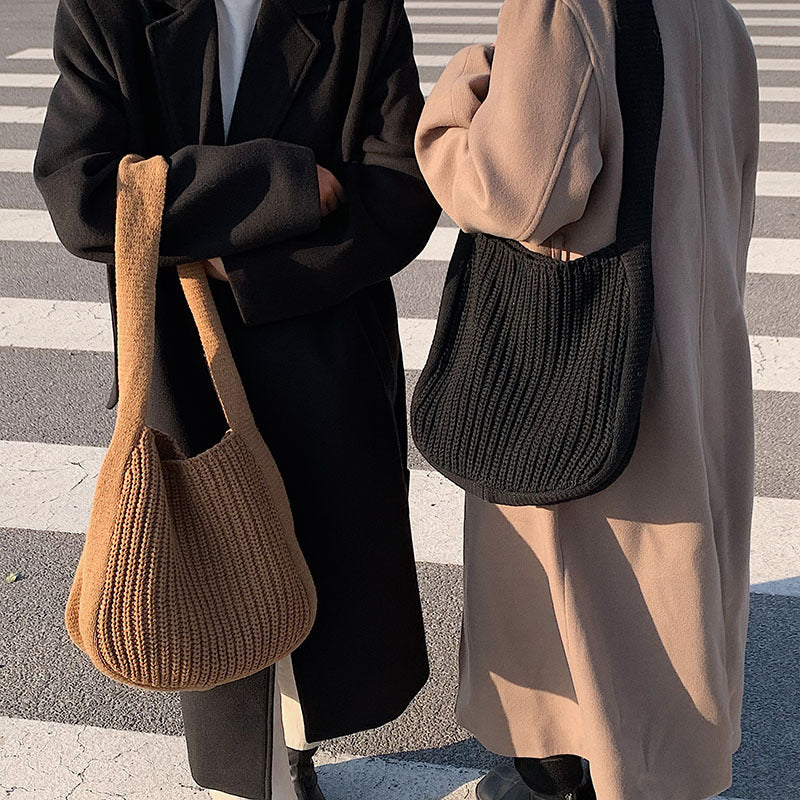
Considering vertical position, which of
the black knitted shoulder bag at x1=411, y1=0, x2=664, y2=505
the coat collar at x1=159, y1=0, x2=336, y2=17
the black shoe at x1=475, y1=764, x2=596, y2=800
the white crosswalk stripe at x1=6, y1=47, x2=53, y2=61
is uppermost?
the coat collar at x1=159, y1=0, x2=336, y2=17

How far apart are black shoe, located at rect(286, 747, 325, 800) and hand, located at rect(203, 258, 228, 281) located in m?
1.11

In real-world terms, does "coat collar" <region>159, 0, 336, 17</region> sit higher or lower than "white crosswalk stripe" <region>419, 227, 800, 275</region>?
higher

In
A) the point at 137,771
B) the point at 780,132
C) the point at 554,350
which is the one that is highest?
the point at 554,350

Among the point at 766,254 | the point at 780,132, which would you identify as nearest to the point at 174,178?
the point at 766,254

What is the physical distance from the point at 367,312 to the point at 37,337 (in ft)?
10.2

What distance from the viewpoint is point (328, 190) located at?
77.7 inches

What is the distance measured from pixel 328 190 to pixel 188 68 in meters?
0.32

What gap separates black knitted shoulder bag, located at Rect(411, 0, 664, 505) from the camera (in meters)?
1.74

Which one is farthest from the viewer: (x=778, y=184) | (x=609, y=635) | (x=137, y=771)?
(x=778, y=184)

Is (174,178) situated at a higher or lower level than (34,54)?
higher

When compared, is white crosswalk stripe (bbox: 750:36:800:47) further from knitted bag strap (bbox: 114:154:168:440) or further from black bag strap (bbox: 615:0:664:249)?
knitted bag strap (bbox: 114:154:168:440)

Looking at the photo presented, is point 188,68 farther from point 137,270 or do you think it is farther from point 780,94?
point 780,94

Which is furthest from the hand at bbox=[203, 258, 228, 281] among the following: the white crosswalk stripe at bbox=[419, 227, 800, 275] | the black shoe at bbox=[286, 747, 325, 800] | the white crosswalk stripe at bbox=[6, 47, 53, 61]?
the white crosswalk stripe at bbox=[6, 47, 53, 61]

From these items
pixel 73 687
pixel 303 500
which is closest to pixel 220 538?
pixel 303 500
